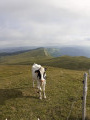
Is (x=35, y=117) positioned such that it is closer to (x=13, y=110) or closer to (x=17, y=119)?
(x=17, y=119)

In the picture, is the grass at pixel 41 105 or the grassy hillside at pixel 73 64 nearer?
the grass at pixel 41 105

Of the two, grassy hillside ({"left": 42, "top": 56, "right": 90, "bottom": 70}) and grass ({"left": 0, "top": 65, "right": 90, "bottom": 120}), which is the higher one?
grass ({"left": 0, "top": 65, "right": 90, "bottom": 120})

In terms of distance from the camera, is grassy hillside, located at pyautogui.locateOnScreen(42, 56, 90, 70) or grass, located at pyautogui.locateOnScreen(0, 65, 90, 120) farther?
grassy hillside, located at pyautogui.locateOnScreen(42, 56, 90, 70)

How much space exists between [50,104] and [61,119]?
9.88ft

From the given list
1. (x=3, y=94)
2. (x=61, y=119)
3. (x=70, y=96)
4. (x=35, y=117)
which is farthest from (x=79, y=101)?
(x=3, y=94)

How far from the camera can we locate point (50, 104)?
14.4 metres

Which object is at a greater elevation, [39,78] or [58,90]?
[39,78]

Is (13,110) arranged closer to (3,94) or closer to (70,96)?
(3,94)

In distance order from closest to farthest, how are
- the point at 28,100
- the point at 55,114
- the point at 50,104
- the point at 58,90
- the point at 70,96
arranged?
the point at 55,114
the point at 50,104
the point at 28,100
the point at 70,96
the point at 58,90

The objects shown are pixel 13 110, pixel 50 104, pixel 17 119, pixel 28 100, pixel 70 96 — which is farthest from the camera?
pixel 70 96

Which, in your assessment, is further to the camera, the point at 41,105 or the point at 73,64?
the point at 73,64

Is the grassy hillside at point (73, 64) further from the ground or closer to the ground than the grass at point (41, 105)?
closer to the ground

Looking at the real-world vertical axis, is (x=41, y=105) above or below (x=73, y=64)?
above

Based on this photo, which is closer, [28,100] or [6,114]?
[6,114]
